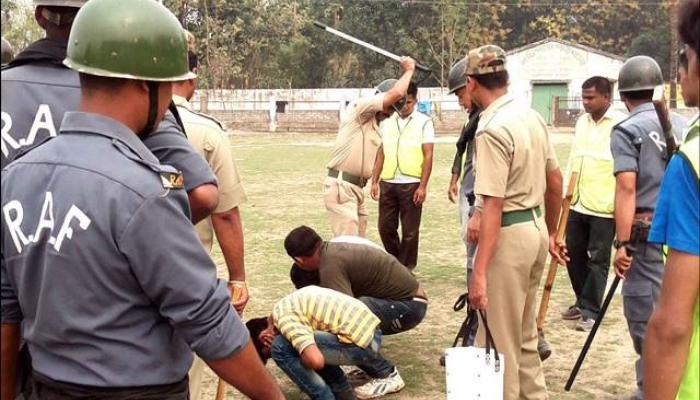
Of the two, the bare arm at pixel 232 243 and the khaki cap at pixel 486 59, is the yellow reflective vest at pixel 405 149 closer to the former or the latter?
the khaki cap at pixel 486 59

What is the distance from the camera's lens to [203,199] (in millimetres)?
2678

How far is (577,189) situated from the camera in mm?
6383

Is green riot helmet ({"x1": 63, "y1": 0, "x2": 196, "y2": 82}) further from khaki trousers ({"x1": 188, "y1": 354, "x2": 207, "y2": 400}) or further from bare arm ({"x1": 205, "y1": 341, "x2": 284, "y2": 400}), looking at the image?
khaki trousers ({"x1": 188, "y1": 354, "x2": 207, "y2": 400})

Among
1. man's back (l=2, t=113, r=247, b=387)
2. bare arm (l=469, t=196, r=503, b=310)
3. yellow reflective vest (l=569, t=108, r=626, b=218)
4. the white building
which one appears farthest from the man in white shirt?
the white building

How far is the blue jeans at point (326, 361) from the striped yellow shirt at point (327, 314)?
2.8 inches

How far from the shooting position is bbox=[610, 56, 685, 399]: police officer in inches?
173

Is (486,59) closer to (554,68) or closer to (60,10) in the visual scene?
(60,10)

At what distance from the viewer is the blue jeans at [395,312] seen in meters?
5.07

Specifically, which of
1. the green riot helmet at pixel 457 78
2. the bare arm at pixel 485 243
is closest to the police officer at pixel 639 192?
the bare arm at pixel 485 243

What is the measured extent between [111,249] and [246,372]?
50 centimetres

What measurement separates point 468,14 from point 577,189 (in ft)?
150

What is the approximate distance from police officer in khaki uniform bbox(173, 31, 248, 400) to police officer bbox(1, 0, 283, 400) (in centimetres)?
174

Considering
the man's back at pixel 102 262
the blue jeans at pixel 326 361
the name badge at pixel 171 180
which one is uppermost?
the name badge at pixel 171 180

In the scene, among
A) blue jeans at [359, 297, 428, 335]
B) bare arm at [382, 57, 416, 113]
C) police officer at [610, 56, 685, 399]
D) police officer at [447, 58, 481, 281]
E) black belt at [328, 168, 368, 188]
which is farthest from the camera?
black belt at [328, 168, 368, 188]
